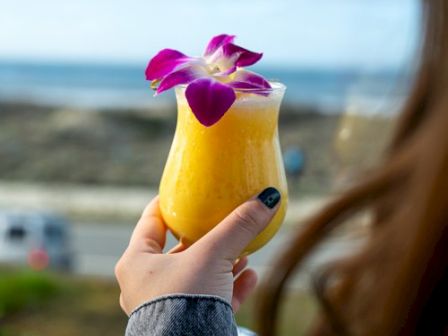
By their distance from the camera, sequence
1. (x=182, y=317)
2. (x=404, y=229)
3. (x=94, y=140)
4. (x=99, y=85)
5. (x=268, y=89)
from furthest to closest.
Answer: (x=99, y=85), (x=94, y=140), (x=404, y=229), (x=268, y=89), (x=182, y=317)

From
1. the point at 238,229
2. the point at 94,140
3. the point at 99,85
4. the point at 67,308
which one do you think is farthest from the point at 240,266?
the point at 99,85

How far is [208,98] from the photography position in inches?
24.5

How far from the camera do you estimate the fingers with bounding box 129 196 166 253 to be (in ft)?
2.12

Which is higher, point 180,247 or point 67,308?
point 180,247

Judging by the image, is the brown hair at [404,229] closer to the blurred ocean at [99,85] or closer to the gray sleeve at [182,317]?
the gray sleeve at [182,317]

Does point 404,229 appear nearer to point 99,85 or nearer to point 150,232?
point 150,232

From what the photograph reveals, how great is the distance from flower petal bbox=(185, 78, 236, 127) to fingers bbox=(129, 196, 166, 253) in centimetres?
12

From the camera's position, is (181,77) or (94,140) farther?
(94,140)

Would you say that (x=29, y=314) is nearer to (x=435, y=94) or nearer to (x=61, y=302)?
(x=61, y=302)

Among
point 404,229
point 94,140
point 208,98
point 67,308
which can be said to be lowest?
point 94,140

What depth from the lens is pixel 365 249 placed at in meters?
1.26

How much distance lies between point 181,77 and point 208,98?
4 centimetres

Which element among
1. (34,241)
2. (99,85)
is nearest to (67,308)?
(34,241)

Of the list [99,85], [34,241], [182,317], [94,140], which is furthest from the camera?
[99,85]
